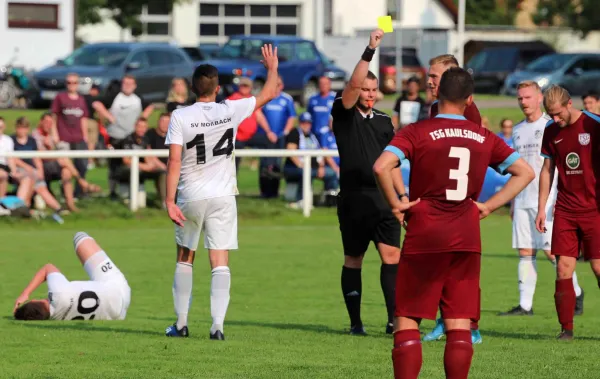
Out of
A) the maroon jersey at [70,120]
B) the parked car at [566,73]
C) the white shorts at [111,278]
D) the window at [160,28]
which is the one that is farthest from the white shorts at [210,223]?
the window at [160,28]

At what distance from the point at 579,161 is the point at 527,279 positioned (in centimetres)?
211

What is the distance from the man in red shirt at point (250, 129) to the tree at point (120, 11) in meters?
27.5

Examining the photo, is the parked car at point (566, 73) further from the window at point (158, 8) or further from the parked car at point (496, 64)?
the window at point (158, 8)

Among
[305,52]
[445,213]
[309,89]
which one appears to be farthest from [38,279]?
[305,52]

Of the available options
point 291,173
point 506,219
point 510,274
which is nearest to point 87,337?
point 510,274

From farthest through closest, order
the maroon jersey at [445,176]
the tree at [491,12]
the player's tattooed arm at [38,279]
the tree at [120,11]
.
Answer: the tree at [491,12] < the tree at [120,11] < the player's tattooed arm at [38,279] < the maroon jersey at [445,176]

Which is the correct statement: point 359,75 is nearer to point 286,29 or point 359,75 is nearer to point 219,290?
point 219,290

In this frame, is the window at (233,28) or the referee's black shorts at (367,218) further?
the window at (233,28)

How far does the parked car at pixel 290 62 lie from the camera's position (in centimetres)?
3731

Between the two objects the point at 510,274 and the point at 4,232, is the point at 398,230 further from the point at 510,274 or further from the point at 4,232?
the point at 4,232

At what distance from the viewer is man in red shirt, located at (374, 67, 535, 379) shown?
715 centimetres

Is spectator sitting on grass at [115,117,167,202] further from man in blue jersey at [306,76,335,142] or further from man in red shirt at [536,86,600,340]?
man in red shirt at [536,86,600,340]

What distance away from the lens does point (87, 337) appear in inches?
404

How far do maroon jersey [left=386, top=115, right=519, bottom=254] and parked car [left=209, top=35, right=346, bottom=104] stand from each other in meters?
29.7
